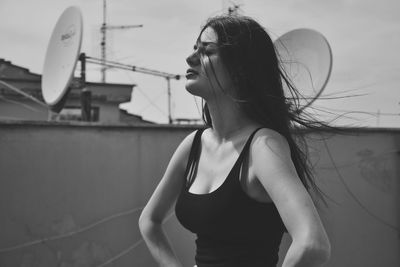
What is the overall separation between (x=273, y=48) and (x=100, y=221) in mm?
2876

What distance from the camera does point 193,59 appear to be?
122 cm

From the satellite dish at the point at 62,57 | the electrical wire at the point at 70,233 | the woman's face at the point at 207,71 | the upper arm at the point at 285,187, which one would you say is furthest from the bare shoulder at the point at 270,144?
the satellite dish at the point at 62,57

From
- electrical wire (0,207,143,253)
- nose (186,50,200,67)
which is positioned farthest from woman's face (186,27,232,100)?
electrical wire (0,207,143,253)

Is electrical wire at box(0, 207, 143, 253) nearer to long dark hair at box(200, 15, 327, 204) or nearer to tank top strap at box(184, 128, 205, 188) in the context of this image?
tank top strap at box(184, 128, 205, 188)

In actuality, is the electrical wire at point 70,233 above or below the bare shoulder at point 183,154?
below

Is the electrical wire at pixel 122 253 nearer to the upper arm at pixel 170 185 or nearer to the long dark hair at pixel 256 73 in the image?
the upper arm at pixel 170 185

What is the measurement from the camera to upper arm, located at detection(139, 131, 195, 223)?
136 cm

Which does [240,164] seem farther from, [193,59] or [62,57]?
[62,57]

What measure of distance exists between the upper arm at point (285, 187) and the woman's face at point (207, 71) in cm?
19

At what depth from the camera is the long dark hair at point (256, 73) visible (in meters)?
1.17

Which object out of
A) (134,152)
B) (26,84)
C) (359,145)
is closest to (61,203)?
(134,152)

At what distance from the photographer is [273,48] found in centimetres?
122

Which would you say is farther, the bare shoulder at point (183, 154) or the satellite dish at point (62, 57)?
the satellite dish at point (62, 57)

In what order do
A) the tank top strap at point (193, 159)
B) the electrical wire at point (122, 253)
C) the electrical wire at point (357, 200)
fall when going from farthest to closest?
the electrical wire at point (357, 200) < the electrical wire at point (122, 253) < the tank top strap at point (193, 159)
